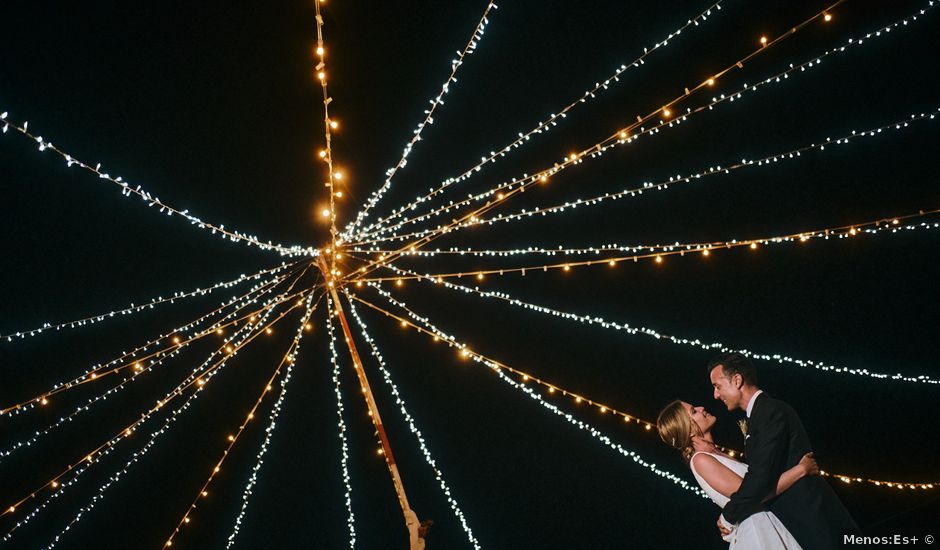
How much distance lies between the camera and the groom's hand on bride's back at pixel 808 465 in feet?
9.20

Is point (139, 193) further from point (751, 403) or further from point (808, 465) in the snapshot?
point (808, 465)

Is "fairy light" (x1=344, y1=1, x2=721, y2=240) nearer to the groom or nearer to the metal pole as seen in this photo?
the metal pole

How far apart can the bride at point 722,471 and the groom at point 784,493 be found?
0.14ft

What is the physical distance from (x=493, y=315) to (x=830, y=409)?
3.64 m

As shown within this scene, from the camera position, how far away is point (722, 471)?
2.99 metres

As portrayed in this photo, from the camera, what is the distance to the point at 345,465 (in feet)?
23.5

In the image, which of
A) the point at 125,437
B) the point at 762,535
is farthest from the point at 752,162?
the point at 125,437

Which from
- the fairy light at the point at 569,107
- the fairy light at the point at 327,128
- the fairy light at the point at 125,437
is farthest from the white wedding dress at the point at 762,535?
the fairy light at the point at 125,437

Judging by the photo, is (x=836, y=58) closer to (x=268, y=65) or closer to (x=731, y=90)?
(x=731, y=90)

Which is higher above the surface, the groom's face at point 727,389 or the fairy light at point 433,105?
the fairy light at point 433,105

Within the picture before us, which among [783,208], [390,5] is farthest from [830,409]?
[390,5]

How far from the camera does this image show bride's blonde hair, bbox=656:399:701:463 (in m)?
3.23

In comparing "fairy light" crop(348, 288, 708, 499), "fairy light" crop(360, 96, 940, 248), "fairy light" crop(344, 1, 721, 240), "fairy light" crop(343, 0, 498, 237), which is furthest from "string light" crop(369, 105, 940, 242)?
"fairy light" crop(348, 288, 708, 499)

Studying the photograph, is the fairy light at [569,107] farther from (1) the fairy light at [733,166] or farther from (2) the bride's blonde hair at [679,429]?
(2) the bride's blonde hair at [679,429]
